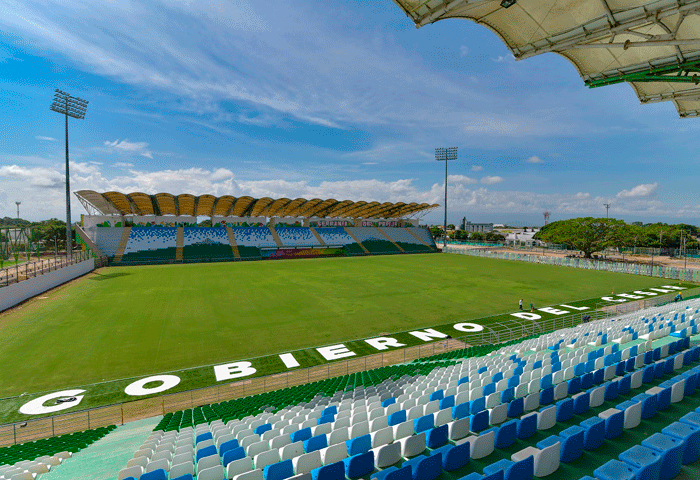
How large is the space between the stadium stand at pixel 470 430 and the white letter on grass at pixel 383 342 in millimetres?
6221

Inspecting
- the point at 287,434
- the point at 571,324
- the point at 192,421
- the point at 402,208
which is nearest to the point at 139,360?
the point at 192,421

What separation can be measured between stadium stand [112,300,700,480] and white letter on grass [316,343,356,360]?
5050mm

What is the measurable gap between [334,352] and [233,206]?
5053 cm

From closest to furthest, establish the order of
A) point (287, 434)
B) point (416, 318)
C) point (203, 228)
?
point (287, 434) → point (416, 318) → point (203, 228)

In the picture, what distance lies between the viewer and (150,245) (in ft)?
180

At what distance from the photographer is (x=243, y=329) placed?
65.6 feet

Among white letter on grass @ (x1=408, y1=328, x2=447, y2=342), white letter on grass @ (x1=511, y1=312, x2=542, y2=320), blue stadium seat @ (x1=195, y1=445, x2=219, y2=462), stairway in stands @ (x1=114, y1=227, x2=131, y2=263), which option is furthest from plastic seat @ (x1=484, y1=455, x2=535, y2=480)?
stairway in stands @ (x1=114, y1=227, x2=131, y2=263)

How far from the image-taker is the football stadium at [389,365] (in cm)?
530

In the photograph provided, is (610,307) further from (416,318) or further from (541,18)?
(541,18)

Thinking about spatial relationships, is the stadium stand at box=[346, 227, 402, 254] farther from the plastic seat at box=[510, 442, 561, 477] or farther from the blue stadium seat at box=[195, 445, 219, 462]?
the plastic seat at box=[510, 442, 561, 477]

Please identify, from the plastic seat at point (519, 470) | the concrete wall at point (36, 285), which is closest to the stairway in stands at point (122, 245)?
the concrete wall at point (36, 285)

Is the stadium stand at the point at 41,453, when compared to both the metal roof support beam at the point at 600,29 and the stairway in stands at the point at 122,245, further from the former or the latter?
the stairway in stands at the point at 122,245

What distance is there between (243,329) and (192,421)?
10.2 m

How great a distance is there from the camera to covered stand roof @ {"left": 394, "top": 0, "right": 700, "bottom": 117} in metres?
7.38
